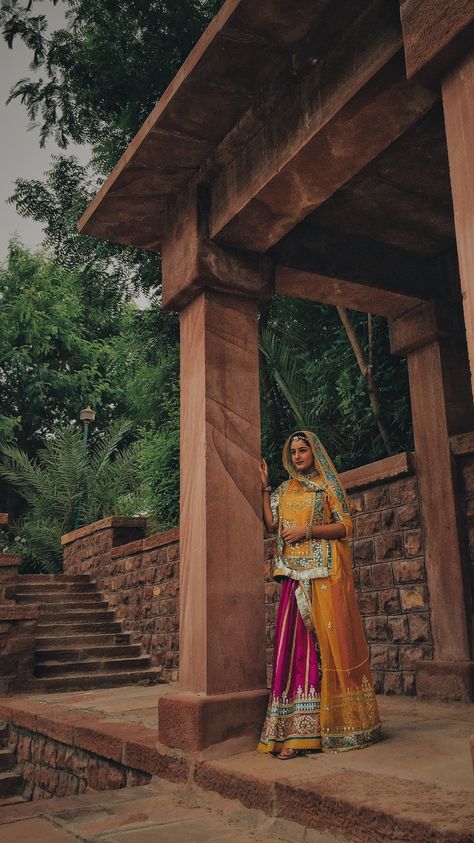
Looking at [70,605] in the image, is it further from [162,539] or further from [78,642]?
[162,539]

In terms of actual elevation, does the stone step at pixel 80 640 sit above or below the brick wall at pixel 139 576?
below

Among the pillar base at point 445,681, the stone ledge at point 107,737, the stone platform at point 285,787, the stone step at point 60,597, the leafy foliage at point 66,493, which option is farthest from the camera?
the leafy foliage at point 66,493

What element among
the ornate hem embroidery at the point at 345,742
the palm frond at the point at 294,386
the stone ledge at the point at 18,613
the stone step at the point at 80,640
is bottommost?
the ornate hem embroidery at the point at 345,742

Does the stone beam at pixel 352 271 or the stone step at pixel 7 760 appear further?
the stone step at pixel 7 760

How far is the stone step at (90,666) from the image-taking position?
8.86 metres

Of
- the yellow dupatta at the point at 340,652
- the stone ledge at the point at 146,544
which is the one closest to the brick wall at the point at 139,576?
the stone ledge at the point at 146,544

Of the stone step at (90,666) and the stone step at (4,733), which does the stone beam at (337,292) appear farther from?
the stone step at (90,666)

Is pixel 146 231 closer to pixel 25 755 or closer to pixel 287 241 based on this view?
pixel 287 241

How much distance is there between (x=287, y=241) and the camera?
5.04 meters

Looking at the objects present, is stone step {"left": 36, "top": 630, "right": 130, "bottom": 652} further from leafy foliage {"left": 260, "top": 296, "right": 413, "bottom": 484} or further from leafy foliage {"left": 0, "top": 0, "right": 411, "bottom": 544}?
leafy foliage {"left": 260, "top": 296, "right": 413, "bottom": 484}

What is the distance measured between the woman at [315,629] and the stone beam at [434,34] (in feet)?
7.16

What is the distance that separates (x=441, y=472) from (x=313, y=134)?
2.89m

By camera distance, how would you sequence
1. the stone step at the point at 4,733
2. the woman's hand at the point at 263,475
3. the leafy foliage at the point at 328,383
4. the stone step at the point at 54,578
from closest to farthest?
the woman's hand at the point at 263,475 < the stone step at the point at 4,733 < the leafy foliage at the point at 328,383 < the stone step at the point at 54,578

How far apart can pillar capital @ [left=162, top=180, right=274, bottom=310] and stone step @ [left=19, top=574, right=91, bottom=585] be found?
7.50 meters
